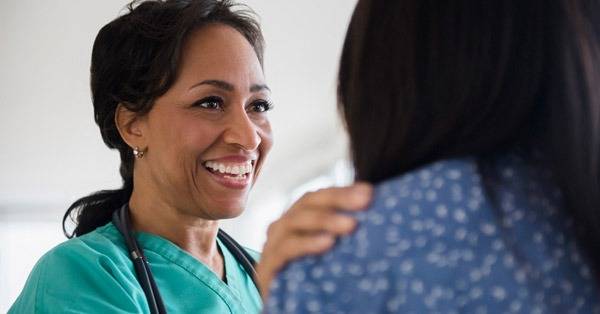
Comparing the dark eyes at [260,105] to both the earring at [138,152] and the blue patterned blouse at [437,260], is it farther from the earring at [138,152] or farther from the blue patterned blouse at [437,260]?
the blue patterned blouse at [437,260]

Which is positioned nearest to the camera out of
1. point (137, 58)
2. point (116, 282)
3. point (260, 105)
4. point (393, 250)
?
point (393, 250)

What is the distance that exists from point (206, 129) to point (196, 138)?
3 cm

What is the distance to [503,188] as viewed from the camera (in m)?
0.69

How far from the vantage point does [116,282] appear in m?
1.32

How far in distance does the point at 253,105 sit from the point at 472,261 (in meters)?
1.00

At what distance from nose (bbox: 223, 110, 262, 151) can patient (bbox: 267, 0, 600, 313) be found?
2.78ft

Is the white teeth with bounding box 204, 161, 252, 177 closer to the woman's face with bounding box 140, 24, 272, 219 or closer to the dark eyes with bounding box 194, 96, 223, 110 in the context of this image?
the woman's face with bounding box 140, 24, 272, 219

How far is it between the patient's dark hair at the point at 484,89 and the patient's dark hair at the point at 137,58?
2.82 ft

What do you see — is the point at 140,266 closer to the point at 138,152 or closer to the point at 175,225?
the point at 175,225

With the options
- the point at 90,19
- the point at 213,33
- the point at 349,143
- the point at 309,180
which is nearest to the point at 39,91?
the point at 90,19

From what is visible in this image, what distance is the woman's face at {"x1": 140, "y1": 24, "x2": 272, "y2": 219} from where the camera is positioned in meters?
1.55

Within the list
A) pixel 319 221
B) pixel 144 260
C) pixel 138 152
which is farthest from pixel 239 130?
pixel 319 221

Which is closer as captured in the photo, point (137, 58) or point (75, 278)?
point (75, 278)

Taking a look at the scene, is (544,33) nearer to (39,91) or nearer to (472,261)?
(472,261)
